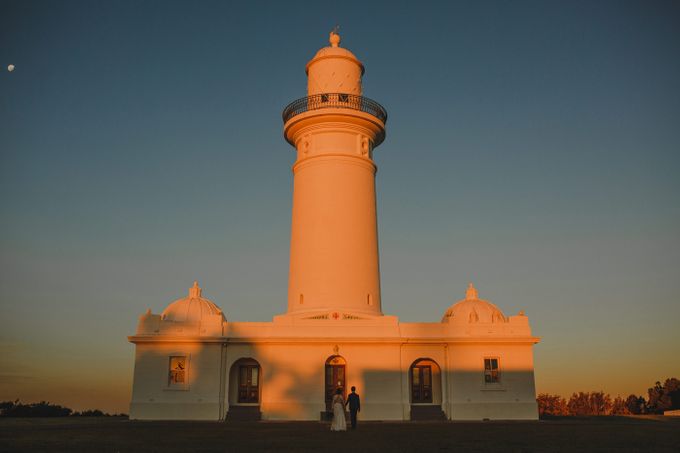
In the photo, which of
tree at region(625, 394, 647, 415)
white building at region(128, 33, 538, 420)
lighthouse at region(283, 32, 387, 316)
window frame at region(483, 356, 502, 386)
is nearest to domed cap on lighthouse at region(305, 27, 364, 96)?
lighthouse at region(283, 32, 387, 316)

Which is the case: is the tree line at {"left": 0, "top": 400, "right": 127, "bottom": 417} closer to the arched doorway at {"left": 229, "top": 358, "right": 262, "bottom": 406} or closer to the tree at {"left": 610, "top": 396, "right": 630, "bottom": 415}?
the arched doorway at {"left": 229, "top": 358, "right": 262, "bottom": 406}

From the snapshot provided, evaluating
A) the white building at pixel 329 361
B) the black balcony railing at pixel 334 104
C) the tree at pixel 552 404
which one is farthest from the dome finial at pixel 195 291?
the tree at pixel 552 404

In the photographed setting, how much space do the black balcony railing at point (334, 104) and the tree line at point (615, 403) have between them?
17.7 meters

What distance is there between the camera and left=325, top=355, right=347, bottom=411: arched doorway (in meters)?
27.9

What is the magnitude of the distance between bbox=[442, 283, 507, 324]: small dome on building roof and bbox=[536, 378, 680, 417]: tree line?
7898 mm

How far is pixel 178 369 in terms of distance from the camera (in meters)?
27.8

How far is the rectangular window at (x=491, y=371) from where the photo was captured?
92.8ft

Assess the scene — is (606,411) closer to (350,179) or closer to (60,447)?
(350,179)

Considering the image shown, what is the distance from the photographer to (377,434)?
1873 centimetres

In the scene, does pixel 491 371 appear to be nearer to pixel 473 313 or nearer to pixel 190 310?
pixel 473 313

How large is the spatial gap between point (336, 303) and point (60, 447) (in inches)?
669

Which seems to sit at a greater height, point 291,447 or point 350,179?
point 350,179

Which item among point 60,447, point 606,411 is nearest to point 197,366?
point 60,447

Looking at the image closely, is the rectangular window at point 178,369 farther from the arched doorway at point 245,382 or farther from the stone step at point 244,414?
the stone step at point 244,414
